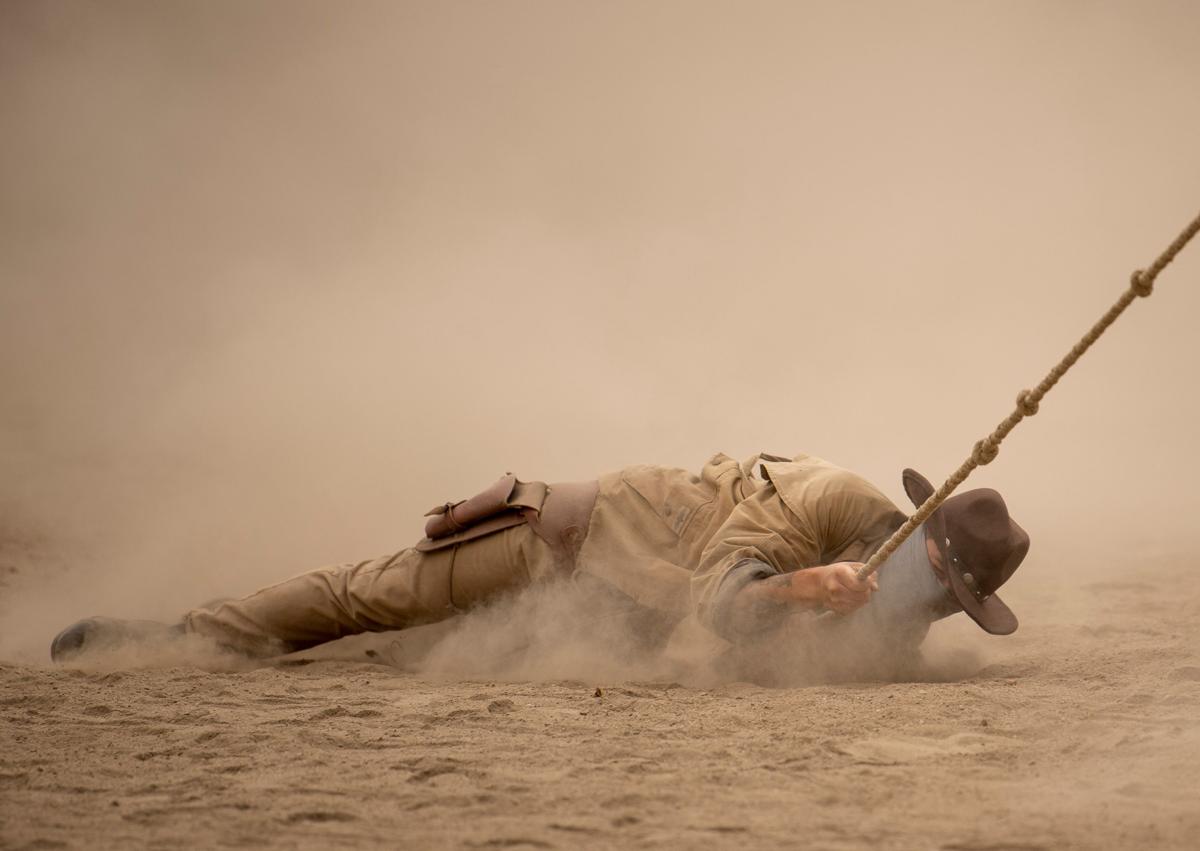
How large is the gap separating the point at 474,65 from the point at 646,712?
26.1 ft

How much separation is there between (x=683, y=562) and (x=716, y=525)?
0.13 meters

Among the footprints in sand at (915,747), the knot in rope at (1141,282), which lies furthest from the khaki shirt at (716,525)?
the knot in rope at (1141,282)

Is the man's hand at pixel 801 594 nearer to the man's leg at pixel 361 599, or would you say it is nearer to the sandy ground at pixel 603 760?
the sandy ground at pixel 603 760

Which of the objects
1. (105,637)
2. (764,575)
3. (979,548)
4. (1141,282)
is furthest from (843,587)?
(105,637)

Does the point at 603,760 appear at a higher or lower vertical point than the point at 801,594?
lower

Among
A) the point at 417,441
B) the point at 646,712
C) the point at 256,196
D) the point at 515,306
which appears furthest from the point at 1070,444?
the point at 646,712

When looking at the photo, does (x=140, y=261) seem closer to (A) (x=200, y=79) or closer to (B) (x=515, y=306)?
(A) (x=200, y=79)

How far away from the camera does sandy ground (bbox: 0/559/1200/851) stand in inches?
64.7

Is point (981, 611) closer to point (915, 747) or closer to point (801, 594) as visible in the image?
point (801, 594)

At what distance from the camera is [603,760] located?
2.00 m

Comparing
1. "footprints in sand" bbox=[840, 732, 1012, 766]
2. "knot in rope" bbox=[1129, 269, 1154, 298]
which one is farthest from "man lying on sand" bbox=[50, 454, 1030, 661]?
"knot in rope" bbox=[1129, 269, 1154, 298]

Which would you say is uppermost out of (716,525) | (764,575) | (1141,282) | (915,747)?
(1141,282)

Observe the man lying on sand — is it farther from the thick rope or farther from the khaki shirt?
the thick rope

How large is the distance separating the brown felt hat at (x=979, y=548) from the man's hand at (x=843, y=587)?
0.73ft
